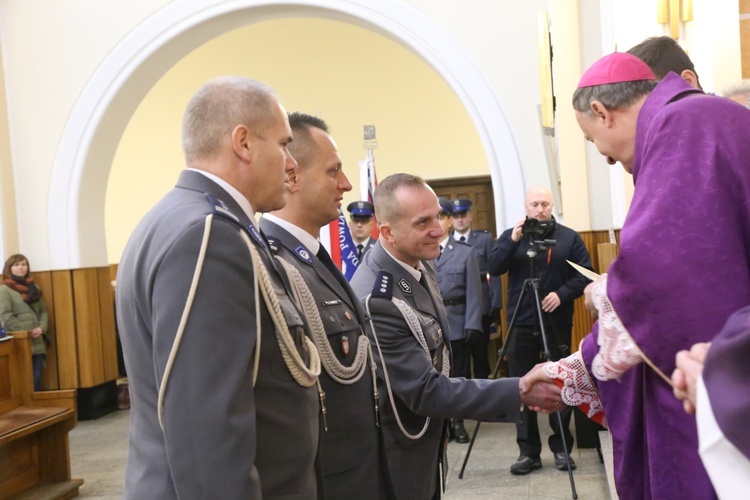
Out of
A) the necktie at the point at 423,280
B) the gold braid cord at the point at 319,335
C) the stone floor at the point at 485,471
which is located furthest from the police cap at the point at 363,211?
the gold braid cord at the point at 319,335

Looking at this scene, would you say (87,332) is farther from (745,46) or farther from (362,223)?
(745,46)

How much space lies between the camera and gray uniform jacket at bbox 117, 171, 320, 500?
1.46 meters

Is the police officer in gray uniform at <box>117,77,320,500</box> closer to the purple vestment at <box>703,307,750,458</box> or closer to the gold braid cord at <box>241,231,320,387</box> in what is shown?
the gold braid cord at <box>241,231,320,387</box>

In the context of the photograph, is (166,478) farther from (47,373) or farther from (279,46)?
(279,46)

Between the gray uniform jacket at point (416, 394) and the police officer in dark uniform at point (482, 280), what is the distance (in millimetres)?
3948

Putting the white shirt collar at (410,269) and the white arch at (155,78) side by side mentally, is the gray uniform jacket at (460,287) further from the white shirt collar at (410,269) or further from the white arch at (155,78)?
the white shirt collar at (410,269)

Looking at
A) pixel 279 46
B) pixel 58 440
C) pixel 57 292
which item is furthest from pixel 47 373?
pixel 279 46

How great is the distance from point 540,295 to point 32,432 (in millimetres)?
3002

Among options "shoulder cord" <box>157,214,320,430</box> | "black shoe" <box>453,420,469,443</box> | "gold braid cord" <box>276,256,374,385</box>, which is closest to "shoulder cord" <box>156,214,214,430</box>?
"shoulder cord" <box>157,214,320,430</box>

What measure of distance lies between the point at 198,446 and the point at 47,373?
6.89m

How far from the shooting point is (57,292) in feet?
25.6

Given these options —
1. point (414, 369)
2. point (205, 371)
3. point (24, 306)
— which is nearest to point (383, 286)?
point (414, 369)

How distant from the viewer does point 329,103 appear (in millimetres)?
11797

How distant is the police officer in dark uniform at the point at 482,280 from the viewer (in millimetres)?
6512
